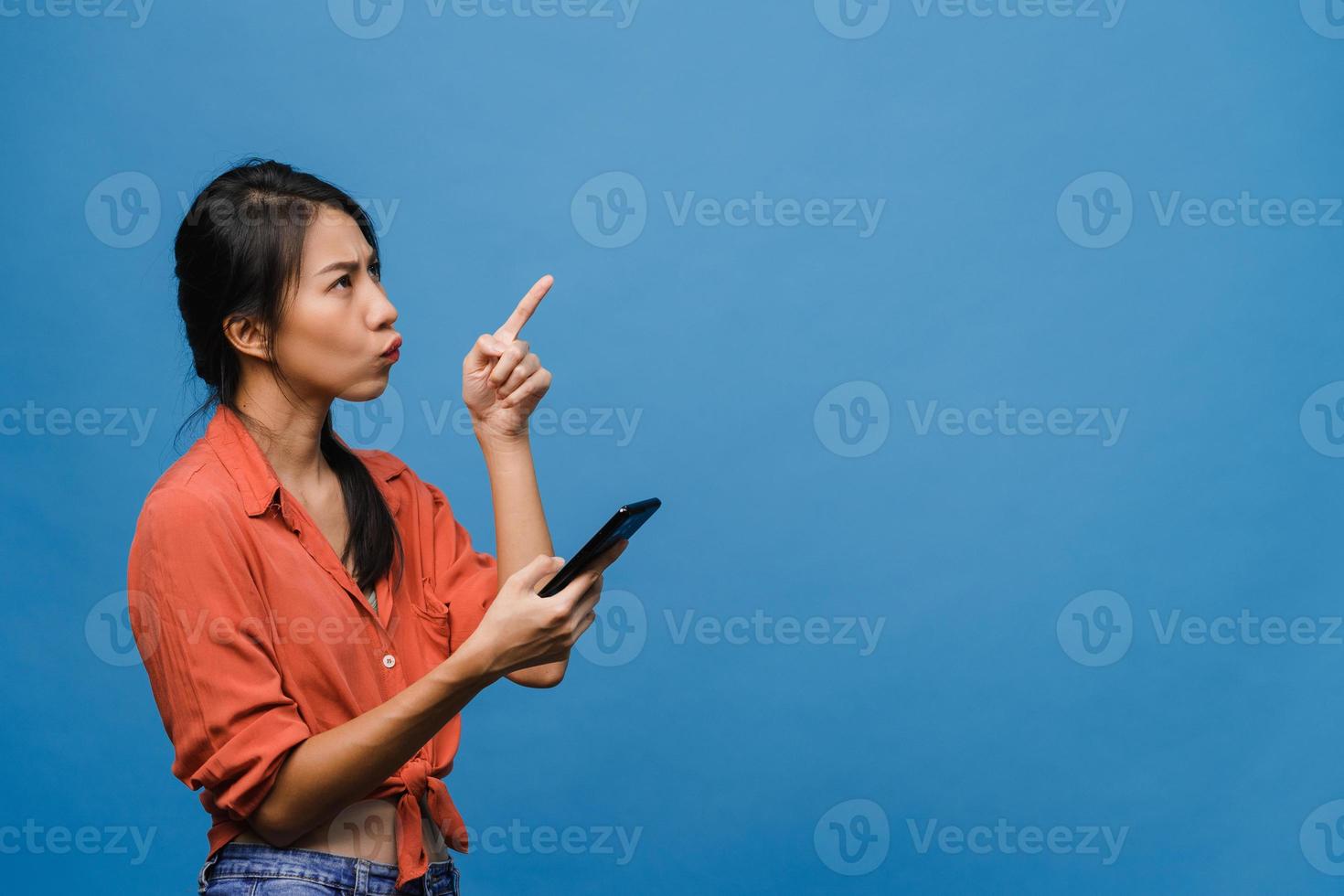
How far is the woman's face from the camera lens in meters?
1.57

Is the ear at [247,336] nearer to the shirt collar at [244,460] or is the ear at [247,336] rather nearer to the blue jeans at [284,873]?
the shirt collar at [244,460]

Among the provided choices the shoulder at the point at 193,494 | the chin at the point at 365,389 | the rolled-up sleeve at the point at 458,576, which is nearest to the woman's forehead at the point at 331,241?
the chin at the point at 365,389

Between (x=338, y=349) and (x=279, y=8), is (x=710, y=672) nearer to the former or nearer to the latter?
(x=338, y=349)

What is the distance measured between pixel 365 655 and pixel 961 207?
1.89 m

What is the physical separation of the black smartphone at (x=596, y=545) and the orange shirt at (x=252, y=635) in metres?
0.27

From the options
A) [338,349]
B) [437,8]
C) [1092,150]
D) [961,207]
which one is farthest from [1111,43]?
[338,349]

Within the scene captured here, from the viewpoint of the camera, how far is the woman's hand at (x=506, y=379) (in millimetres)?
1691

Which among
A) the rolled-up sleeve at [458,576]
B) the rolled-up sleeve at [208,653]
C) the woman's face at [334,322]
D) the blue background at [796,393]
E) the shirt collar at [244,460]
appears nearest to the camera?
the rolled-up sleeve at [208,653]

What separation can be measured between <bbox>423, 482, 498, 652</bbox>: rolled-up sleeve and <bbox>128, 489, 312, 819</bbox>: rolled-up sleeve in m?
0.32

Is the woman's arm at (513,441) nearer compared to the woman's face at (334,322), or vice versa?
the woman's face at (334,322)

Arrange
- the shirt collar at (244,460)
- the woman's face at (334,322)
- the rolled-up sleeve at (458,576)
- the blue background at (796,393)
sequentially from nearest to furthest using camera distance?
the shirt collar at (244,460), the woman's face at (334,322), the rolled-up sleeve at (458,576), the blue background at (796,393)

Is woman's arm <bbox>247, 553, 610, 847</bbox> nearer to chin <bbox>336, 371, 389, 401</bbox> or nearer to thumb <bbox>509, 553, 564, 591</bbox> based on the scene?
thumb <bbox>509, 553, 564, 591</bbox>

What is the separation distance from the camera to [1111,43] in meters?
2.90

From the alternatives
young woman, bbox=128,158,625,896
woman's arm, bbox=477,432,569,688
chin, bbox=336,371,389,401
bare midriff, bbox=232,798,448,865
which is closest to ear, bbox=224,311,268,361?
young woman, bbox=128,158,625,896
